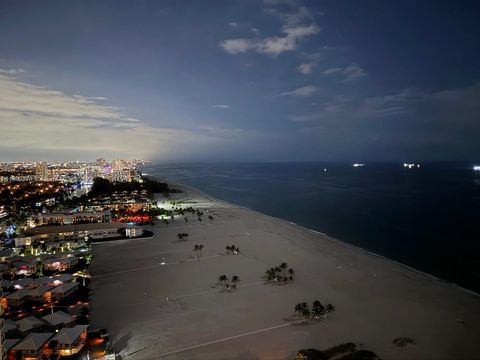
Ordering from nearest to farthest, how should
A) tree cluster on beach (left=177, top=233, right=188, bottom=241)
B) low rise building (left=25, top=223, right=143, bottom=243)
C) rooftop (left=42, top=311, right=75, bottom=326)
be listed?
1. rooftop (left=42, top=311, right=75, bottom=326)
2. tree cluster on beach (left=177, top=233, right=188, bottom=241)
3. low rise building (left=25, top=223, right=143, bottom=243)

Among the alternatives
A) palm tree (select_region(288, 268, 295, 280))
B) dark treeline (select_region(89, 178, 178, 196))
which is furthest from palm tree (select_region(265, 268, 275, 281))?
dark treeline (select_region(89, 178, 178, 196))

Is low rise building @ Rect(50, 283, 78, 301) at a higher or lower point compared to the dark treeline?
lower

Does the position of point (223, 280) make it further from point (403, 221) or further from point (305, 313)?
point (403, 221)

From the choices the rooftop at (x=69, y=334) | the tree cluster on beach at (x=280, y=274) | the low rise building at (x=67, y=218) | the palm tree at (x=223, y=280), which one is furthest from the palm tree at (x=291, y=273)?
the low rise building at (x=67, y=218)

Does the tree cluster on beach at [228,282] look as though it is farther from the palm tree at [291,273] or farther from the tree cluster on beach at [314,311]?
the tree cluster on beach at [314,311]

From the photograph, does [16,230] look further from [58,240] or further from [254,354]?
[254,354]

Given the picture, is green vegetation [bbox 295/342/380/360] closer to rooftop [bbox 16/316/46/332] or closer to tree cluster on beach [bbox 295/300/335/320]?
tree cluster on beach [bbox 295/300/335/320]

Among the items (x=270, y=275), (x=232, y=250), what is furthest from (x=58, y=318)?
(x=232, y=250)
